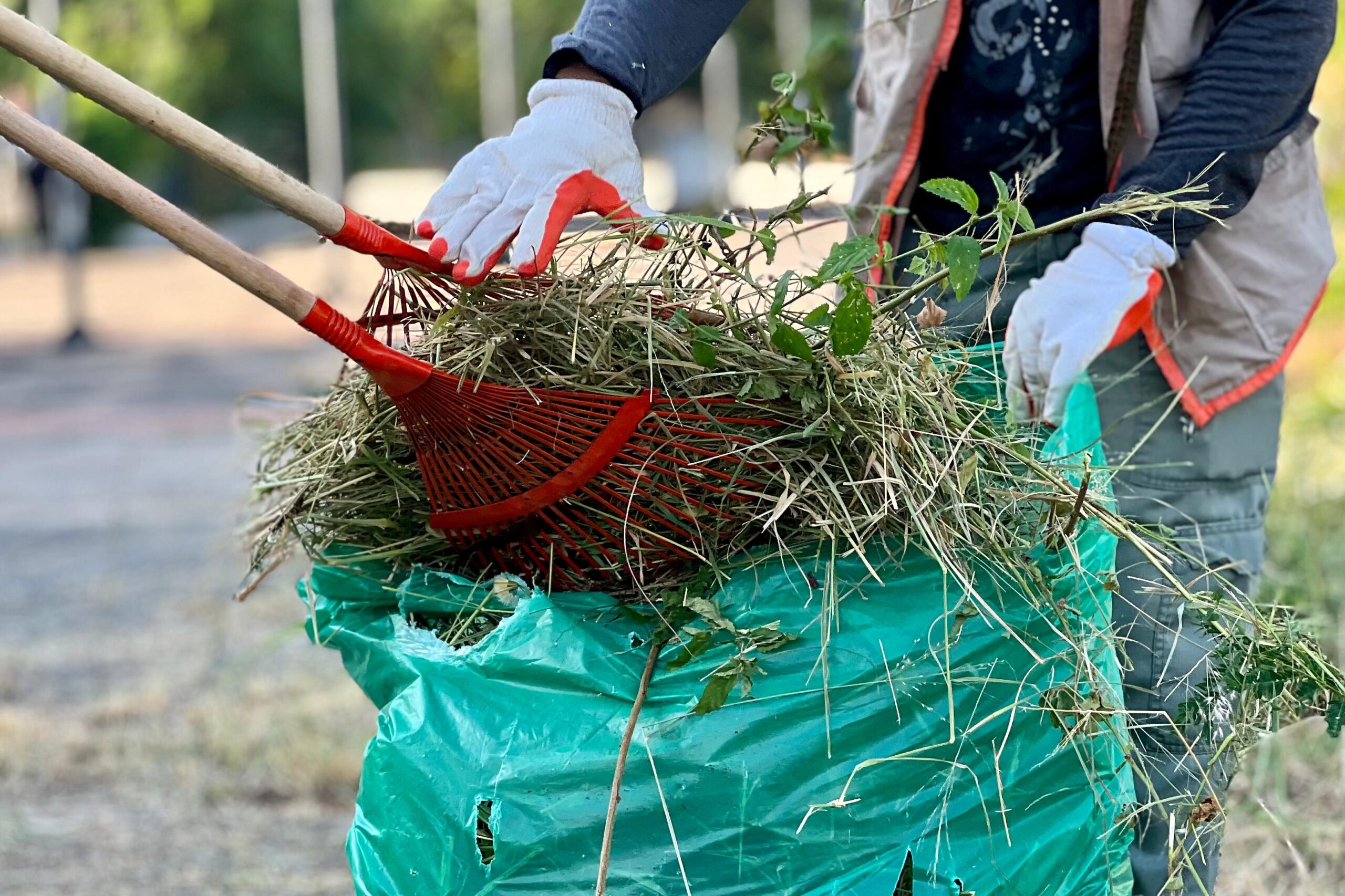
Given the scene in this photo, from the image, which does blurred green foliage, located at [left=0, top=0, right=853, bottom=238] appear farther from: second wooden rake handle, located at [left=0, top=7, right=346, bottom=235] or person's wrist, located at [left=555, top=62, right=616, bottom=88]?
second wooden rake handle, located at [left=0, top=7, right=346, bottom=235]

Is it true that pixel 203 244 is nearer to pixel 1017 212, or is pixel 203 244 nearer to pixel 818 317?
pixel 818 317

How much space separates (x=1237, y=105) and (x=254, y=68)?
28.8 meters

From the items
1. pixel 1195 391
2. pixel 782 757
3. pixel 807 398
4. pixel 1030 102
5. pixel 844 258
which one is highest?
pixel 1030 102

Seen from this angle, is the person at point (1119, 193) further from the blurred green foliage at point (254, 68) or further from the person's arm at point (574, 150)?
the blurred green foliage at point (254, 68)

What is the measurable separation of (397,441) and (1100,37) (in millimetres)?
990

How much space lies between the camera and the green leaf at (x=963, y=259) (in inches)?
54.5

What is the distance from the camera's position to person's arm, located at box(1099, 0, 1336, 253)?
165 cm

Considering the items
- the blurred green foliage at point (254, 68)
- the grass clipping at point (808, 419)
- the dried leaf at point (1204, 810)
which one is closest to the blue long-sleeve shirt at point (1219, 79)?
the grass clipping at point (808, 419)

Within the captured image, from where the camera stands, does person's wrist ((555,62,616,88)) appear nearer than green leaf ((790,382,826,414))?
No

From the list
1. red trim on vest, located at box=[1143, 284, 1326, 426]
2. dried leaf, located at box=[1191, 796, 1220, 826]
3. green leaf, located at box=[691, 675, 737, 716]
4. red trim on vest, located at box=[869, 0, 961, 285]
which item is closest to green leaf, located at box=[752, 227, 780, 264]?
red trim on vest, located at box=[869, 0, 961, 285]

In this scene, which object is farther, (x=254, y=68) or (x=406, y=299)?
(x=254, y=68)

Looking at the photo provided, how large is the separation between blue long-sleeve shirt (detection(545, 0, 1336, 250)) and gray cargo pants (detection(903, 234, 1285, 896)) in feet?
0.75

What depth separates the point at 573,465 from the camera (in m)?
1.43

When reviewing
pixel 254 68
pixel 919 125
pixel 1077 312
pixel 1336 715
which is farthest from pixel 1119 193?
pixel 254 68
